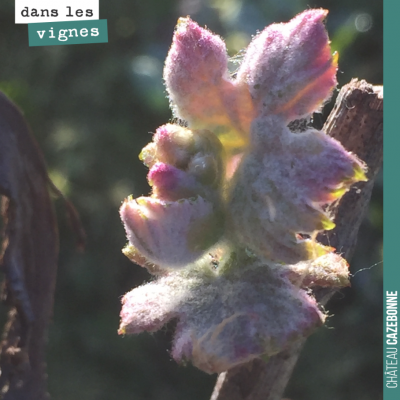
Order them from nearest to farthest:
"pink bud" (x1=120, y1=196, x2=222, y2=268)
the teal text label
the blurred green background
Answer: "pink bud" (x1=120, y1=196, x2=222, y2=268) < the teal text label < the blurred green background

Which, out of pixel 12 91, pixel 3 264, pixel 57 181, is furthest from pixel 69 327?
pixel 3 264

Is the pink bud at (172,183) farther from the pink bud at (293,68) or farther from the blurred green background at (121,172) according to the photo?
the blurred green background at (121,172)

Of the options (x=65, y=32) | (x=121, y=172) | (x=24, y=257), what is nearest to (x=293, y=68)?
(x=24, y=257)

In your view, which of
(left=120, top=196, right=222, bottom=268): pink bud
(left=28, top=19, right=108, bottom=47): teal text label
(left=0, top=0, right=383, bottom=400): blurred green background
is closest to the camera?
(left=120, top=196, right=222, bottom=268): pink bud

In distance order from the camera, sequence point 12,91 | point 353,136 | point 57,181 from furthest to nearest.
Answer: point 57,181 < point 12,91 < point 353,136

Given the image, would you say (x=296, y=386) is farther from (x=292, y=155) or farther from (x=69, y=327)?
(x=292, y=155)

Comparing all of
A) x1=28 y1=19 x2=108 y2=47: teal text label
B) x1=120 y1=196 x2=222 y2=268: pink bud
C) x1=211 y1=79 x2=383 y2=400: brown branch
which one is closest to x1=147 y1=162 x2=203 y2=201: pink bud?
x1=120 y1=196 x2=222 y2=268: pink bud

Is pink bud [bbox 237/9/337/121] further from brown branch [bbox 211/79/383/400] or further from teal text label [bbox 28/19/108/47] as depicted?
teal text label [bbox 28/19/108/47]
